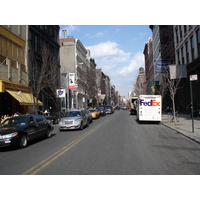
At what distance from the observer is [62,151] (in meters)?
8.73

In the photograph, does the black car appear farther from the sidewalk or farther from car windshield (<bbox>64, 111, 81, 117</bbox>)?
the sidewalk

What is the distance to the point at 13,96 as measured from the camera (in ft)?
67.8

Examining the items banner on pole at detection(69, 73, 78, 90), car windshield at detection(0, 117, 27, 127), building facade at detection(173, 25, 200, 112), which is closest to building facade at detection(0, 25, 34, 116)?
banner on pole at detection(69, 73, 78, 90)

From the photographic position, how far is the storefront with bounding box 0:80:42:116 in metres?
20.7

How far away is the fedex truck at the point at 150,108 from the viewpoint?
20469mm

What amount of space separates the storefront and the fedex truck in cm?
1113

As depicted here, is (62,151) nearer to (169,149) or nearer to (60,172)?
(60,172)

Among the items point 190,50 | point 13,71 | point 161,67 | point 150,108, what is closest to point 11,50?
point 13,71

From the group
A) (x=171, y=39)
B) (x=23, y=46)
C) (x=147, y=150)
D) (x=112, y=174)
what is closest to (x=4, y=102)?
(x=23, y=46)

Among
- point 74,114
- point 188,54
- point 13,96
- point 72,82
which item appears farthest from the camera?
point 72,82

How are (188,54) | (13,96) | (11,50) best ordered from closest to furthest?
(13,96) < (11,50) < (188,54)

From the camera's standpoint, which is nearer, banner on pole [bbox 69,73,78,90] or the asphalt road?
the asphalt road

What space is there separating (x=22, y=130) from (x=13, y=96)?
37.8ft

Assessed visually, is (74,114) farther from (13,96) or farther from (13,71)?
(13,71)
